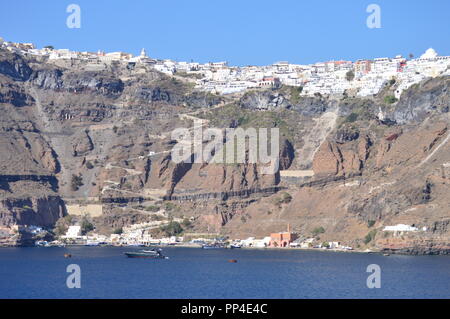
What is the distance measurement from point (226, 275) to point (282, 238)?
4409 cm

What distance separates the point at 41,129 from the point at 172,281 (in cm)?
9549

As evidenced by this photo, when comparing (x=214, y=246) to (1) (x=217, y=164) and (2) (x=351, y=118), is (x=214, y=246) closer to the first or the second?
(1) (x=217, y=164)

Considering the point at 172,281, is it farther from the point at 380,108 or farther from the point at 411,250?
the point at 380,108

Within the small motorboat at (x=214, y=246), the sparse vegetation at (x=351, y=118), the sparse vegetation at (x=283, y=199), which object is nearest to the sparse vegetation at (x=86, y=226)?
the small motorboat at (x=214, y=246)

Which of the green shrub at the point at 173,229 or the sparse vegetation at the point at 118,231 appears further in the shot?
the sparse vegetation at the point at 118,231

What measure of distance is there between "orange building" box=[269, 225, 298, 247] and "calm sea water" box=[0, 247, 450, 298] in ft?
25.8

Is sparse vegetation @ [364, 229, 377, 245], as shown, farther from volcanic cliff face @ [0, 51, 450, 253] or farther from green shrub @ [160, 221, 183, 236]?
green shrub @ [160, 221, 183, 236]

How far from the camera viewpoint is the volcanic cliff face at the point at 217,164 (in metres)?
126

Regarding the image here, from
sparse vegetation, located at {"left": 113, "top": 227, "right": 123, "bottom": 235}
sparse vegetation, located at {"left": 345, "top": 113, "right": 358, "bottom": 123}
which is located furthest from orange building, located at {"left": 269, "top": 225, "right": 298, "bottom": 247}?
sparse vegetation, located at {"left": 345, "top": 113, "right": 358, "bottom": 123}

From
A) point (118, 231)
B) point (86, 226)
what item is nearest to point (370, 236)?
point (118, 231)

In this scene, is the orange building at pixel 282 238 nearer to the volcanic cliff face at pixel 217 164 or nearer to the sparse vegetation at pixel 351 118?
the volcanic cliff face at pixel 217 164

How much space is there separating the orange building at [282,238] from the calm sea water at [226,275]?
309 inches

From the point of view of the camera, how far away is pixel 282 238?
132500 millimetres
